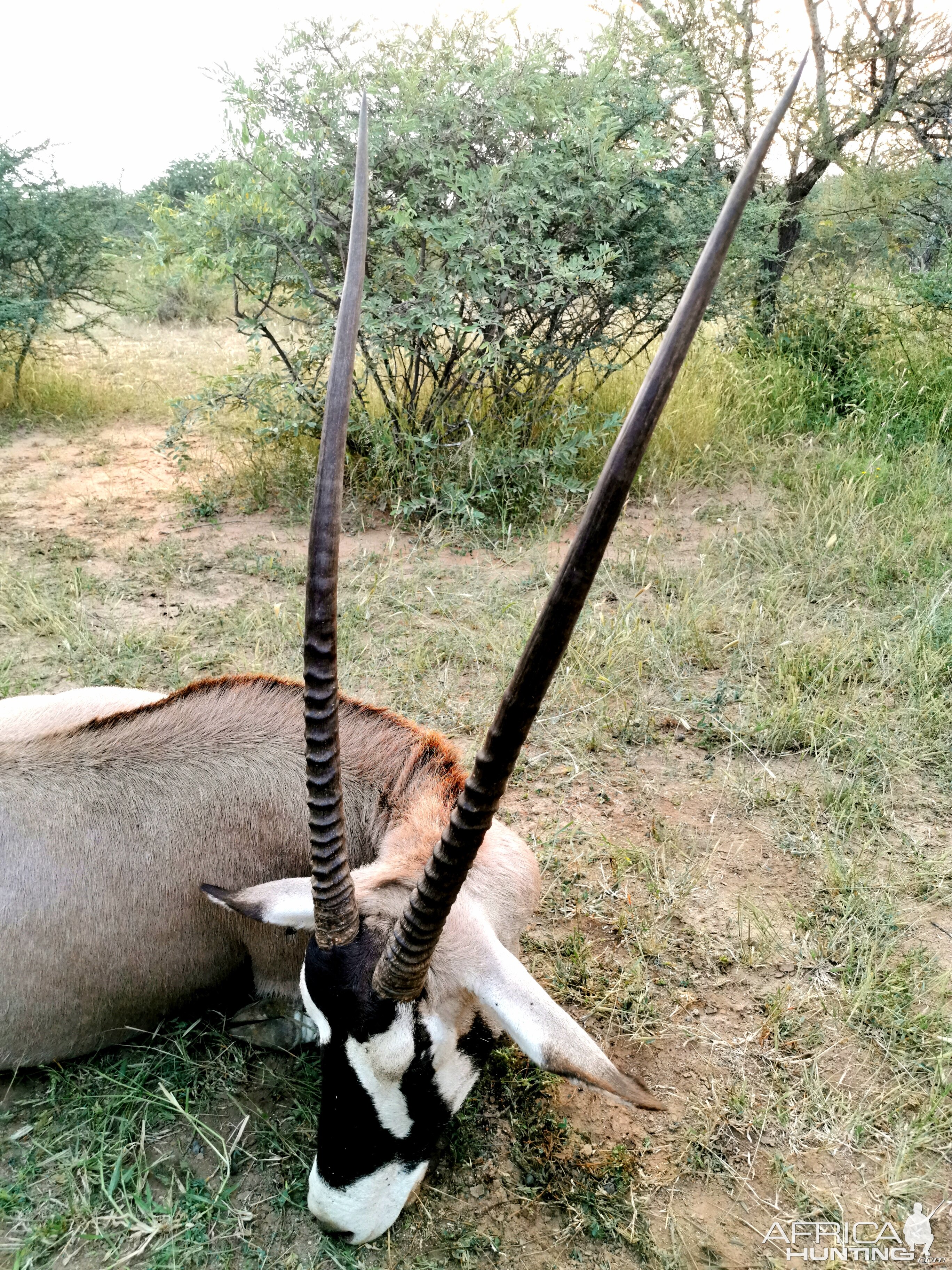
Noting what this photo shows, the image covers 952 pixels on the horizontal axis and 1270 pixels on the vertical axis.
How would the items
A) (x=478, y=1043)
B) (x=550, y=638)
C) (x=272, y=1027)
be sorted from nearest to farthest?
(x=550, y=638) → (x=478, y=1043) → (x=272, y=1027)

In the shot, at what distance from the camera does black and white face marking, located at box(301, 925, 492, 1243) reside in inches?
74.3

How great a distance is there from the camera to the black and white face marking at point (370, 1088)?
189 centimetres

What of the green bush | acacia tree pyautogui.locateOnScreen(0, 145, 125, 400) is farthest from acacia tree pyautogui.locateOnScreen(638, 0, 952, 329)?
acacia tree pyautogui.locateOnScreen(0, 145, 125, 400)

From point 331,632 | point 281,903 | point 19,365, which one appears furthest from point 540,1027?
point 19,365

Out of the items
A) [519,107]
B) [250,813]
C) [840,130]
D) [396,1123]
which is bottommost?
[396,1123]

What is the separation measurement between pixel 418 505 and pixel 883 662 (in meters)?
3.09

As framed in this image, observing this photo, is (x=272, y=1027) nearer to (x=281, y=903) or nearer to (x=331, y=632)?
(x=281, y=903)

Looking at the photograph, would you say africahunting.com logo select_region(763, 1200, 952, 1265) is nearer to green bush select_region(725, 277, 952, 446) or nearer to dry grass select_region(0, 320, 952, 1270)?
dry grass select_region(0, 320, 952, 1270)

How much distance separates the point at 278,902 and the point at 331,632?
0.87 metres

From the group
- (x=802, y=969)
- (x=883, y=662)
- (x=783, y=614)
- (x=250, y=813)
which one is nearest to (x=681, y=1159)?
(x=802, y=969)

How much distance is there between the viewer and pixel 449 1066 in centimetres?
203

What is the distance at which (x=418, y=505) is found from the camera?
588 cm

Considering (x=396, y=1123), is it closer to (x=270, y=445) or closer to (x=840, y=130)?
(x=270, y=445)

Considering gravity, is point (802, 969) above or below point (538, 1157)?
above
